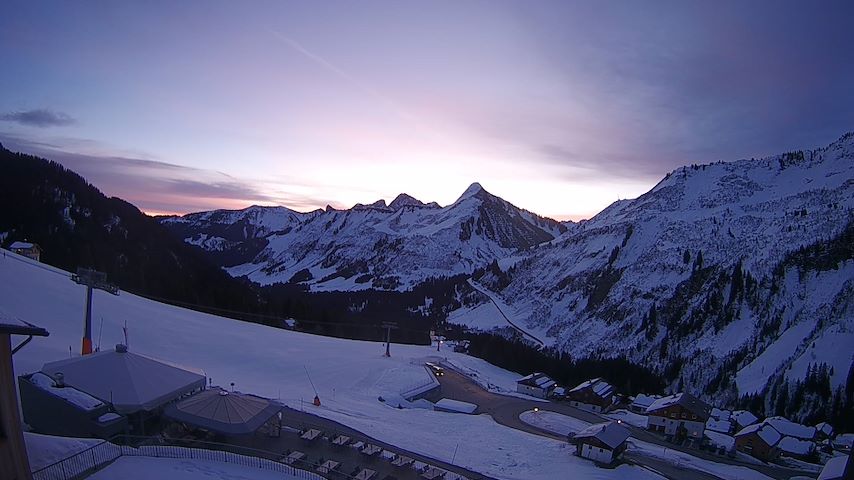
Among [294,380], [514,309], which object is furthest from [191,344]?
[514,309]

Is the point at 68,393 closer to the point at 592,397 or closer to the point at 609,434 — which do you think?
the point at 609,434

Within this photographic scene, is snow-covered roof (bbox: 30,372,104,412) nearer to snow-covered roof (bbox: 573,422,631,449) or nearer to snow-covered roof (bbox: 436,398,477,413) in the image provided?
snow-covered roof (bbox: 573,422,631,449)

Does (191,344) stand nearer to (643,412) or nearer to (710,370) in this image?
(643,412)

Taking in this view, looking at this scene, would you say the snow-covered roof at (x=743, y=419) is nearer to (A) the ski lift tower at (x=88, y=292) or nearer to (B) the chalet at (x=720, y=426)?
(B) the chalet at (x=720, y=426)

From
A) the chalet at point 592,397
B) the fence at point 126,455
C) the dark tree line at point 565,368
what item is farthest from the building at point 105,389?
the dark tree line at point 565,368

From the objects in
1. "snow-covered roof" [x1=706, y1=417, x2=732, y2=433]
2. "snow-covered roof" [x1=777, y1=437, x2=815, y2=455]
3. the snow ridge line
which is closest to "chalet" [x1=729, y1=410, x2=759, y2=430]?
A: "snow-covered roof" [x1=706, y1=417, x2=732, y2=433]

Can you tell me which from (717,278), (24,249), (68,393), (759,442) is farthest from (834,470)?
(717,278)

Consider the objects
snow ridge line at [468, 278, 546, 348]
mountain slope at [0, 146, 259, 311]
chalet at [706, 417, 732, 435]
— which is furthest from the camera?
snow ridge line at [468, 278, 546, 348]
